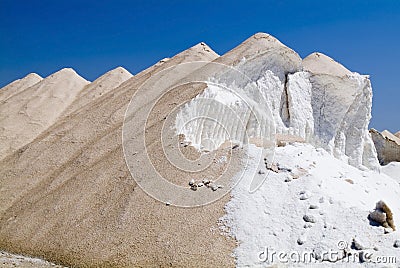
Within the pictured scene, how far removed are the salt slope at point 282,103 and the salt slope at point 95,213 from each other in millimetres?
1257

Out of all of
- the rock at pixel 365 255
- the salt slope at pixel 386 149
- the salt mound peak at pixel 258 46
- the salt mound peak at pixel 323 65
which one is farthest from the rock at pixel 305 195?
the salt slope at pixel 386 149

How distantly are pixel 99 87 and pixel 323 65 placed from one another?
43.8 feet

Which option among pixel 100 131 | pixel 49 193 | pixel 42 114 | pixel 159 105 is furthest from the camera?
pixel 42 114

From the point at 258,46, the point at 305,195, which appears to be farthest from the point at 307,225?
the point at 258,46

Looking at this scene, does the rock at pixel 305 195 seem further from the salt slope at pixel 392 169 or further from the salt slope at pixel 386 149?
the salt slope at pixel 386 149

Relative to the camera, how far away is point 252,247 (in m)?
8.56

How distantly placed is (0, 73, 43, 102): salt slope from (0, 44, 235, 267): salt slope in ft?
42.5

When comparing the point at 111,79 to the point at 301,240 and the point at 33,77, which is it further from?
the point at 301,240

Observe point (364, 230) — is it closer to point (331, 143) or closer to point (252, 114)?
point (252, 114)

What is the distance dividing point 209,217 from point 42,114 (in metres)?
14.1

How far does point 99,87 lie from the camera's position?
24609 mm

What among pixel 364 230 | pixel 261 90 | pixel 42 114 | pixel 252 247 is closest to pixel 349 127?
pixel 261 90

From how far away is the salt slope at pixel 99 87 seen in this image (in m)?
22.4

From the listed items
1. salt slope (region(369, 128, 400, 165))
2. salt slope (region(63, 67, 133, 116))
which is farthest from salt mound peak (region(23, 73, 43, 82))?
salt slope (region(369, 128, 400, 165))
